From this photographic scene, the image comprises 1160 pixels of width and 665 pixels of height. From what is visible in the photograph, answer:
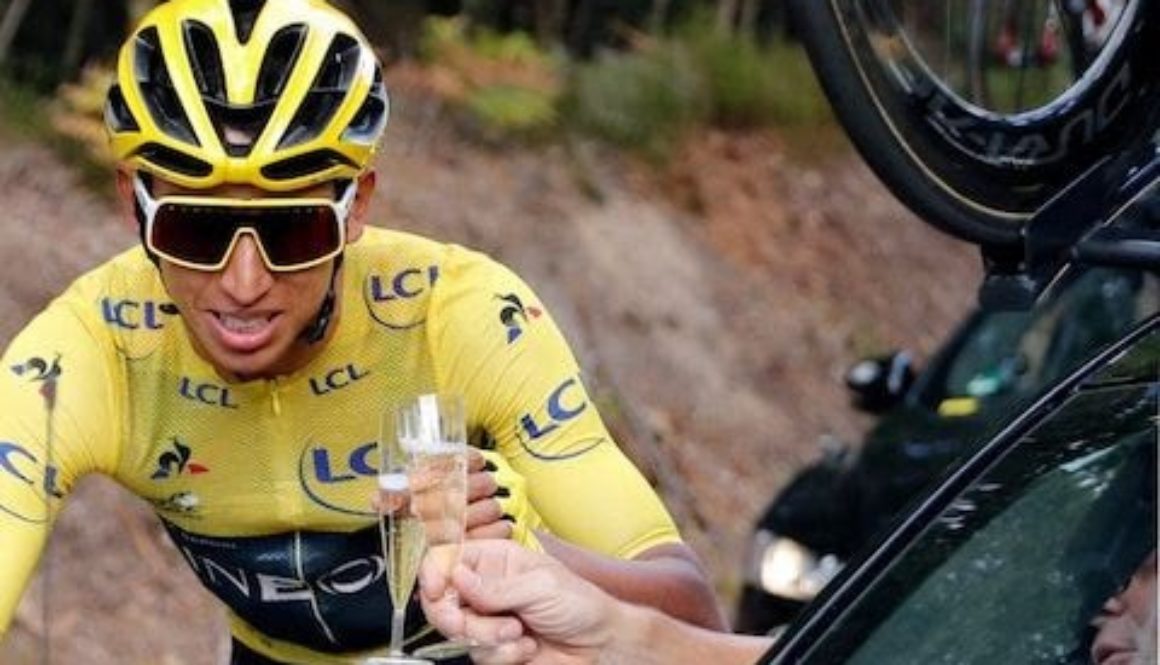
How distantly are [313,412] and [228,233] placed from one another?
0.52 meters

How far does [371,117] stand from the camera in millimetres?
4582

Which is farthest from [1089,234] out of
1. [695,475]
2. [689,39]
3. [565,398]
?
[689,39]

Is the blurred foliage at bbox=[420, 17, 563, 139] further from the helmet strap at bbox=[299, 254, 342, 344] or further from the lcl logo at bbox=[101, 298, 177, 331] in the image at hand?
the helmet strap at bbox=[299, 254, 342, 344]

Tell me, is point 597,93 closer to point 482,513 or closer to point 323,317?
point 323,317

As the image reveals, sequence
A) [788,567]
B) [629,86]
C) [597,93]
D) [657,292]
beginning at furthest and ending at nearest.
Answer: [629,86]
[597,93]
[657,292]
[788,567]

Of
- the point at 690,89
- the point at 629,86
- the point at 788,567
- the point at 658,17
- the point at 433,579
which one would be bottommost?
the point at 690,89

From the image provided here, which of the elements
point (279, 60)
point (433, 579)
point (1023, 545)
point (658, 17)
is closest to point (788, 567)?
point (279, 60)

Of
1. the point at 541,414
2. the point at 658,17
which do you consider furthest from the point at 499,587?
the point at 658,17

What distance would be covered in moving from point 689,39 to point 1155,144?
12.3 m

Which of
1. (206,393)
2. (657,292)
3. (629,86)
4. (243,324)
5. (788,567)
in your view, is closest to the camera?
(243,324)

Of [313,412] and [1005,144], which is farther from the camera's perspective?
[313,412]

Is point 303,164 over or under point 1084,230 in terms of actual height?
under

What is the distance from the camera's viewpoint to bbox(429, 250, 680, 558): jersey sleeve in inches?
173

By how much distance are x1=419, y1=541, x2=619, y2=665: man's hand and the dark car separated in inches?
178
